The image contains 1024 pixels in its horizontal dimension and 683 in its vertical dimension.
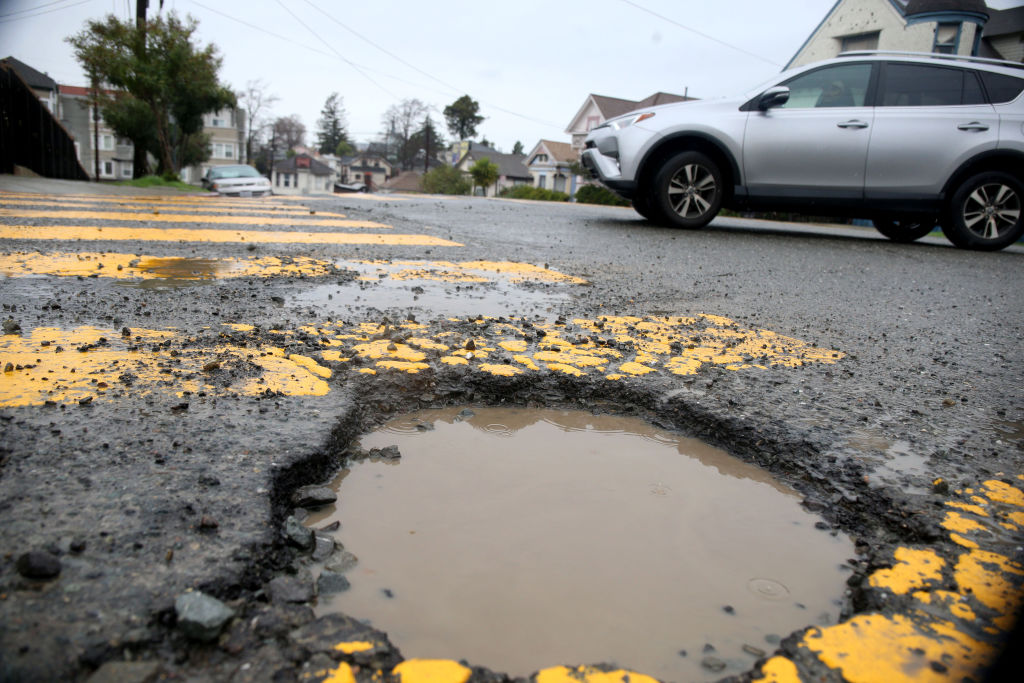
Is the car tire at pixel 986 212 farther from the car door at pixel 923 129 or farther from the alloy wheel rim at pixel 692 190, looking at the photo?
the alloy wheel rim at pixel 692 190

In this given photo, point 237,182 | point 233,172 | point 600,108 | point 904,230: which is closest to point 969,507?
point 904,230

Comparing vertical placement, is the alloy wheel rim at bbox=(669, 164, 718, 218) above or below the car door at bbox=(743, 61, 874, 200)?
below

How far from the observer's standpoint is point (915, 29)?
22.9m

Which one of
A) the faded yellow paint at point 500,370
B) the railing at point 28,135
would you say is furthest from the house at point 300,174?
the faded yellow paint at point 500,370

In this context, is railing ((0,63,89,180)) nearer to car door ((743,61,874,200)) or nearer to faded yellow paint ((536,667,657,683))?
car door ((743,61,874,200))

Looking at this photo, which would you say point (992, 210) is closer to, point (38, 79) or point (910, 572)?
point (910, 572)

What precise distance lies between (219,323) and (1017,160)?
737 centimetres

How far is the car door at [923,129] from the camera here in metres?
6.40

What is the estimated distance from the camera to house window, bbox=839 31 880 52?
25406mm

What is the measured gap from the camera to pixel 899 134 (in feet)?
21.2

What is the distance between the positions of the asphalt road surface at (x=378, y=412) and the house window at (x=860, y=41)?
2594 cm

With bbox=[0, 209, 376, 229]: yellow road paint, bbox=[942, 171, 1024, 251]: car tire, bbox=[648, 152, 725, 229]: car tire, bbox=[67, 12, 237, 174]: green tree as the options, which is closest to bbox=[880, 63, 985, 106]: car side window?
bbox=[942, 171, 1024, 251]: car tire

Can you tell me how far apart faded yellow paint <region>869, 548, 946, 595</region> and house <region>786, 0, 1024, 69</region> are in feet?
61.3

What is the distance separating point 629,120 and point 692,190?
3.27ft
